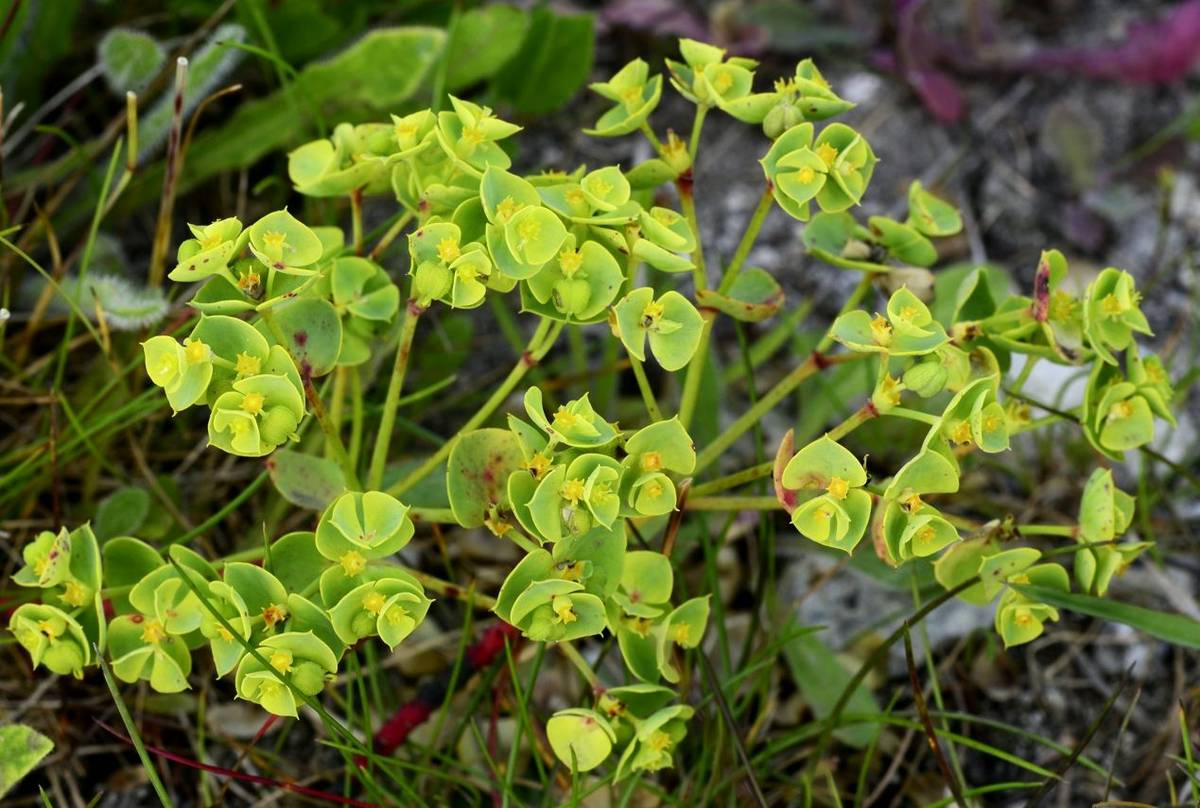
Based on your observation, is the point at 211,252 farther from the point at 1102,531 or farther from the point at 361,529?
the point at 1102,531

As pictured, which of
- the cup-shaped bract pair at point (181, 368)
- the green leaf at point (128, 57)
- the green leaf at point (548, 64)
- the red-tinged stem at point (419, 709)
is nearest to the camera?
the cup-shaped bract pair at point (181, 368)

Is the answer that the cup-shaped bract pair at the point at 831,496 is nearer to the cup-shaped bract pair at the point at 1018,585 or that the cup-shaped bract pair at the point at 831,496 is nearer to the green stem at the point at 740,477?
the green stem at the point at 740,477

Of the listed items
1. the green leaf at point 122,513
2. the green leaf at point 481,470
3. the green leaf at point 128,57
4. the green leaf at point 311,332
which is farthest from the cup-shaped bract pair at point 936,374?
the green leaf at point 128,57

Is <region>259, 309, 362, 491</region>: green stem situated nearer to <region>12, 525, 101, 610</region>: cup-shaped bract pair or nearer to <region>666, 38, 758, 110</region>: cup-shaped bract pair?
<region>12, 525, 101, 610</region>: cup-shaped bract pair

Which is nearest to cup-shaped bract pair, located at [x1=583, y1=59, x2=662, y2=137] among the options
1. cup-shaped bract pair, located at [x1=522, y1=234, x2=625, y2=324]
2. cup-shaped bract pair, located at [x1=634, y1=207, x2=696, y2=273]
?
cup-shaped bract pair, located at [x1=634, y1=207, x2=696, y2=273]

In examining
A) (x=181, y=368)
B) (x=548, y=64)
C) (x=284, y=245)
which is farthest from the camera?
(x=548, y=64)

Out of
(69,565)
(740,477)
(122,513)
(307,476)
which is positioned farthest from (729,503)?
(122,513)

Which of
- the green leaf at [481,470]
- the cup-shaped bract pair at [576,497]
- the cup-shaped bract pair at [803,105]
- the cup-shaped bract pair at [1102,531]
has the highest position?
the cup-shaped bract pair at [803,105]
